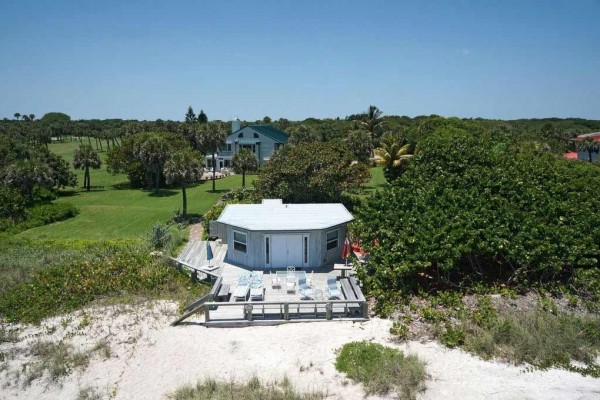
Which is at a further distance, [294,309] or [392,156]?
[392,156]

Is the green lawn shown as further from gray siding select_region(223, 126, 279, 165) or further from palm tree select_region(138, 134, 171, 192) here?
gray siding select_region(223, 126, 279, 165)

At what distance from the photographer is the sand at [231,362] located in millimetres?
11047

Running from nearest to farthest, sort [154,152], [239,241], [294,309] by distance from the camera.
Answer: [294,309], [239,241], [154,152]

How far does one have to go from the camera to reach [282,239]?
19.5m

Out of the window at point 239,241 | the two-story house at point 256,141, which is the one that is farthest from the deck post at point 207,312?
the two-story house at point 256,141

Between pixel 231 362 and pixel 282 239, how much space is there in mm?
7730

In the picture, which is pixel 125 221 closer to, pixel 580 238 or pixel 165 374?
pixel 165 374

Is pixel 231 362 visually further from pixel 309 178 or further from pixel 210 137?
pixel 210 137

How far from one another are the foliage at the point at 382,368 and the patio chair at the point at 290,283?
4.30 meters

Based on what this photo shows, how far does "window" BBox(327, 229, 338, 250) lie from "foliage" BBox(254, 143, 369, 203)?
9.50 m

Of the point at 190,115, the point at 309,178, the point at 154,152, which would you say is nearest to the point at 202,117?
the point at 190,115

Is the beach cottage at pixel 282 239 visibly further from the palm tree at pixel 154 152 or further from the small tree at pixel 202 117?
the small tree at pixel 202 117

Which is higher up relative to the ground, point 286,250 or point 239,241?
A: point 239,241

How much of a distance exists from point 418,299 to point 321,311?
3863 millimetres
